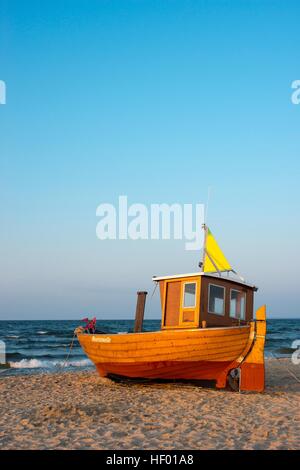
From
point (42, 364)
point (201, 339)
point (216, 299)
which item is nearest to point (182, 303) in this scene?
point (216, 299)

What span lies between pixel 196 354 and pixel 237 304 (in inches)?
89.4

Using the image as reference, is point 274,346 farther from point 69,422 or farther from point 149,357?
point 69,422

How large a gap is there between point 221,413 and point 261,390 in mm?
3995

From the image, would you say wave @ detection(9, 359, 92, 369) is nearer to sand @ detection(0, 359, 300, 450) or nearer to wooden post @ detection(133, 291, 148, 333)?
sand @ detection(0, 359, 300, 450)

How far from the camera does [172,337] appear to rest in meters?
12.9

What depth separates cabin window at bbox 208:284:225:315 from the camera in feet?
44.3

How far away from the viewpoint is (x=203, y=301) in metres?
13.3

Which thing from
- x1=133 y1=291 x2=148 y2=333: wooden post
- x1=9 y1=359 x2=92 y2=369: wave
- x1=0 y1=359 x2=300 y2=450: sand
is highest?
x1=133 y1=291 x2=148 y2=333: wooden post

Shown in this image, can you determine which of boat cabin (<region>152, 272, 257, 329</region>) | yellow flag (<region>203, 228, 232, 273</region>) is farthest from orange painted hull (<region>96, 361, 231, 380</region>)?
yellow flag (<region>203, 228, 232, 273</region>)

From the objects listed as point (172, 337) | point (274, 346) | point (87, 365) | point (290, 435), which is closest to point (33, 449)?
point (290, 435)

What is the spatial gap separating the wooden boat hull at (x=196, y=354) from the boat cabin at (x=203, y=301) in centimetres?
59

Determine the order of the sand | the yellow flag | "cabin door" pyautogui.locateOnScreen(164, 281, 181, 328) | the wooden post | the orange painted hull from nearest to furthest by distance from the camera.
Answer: the sand < the orange painted hull < "cabin door" pyautogui.locateOnScreen(164, 281, 181, 328) < the yellow flag < the wooden post

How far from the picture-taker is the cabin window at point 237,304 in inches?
551
